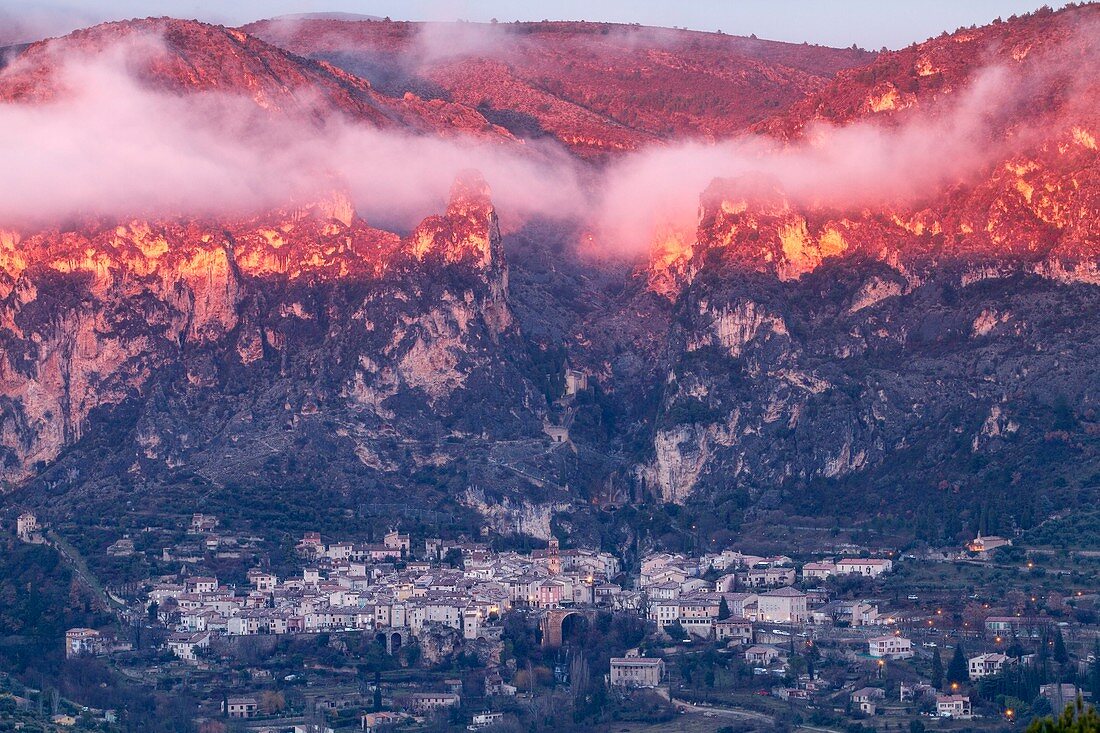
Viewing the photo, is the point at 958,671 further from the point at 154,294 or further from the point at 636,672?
the point at 154,294

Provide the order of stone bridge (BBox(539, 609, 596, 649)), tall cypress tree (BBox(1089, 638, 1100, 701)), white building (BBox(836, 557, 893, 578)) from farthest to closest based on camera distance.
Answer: white building (BBox(836, 557, 893, 578)) → stone bridge (BBox(539, 609, 596, 649)) → tall cypress tree (BBox(1089, 638, 1100, 701))

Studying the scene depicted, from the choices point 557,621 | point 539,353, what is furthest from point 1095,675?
point 539,353

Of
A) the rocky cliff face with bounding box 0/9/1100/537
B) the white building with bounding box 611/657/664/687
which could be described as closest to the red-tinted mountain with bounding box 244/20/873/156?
the rocky cliff face with bounding box 0/9/1100/537

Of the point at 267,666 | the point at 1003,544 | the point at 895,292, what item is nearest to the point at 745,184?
the point at 895,292

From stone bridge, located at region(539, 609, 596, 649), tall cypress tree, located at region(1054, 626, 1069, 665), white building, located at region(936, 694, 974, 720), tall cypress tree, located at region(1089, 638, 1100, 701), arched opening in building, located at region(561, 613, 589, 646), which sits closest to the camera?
tall cypress tree, located at region(1089, 638, 1100, 701)

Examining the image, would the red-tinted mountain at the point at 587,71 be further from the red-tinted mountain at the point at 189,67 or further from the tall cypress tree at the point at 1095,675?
the tall cypress tree at the point at 1095,675

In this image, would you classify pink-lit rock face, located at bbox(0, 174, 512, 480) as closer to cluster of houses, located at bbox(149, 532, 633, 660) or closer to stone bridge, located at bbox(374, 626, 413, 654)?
cluster of houses, located at bbox(149, 532, 633, 660)

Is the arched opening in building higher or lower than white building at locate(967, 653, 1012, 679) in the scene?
higher
